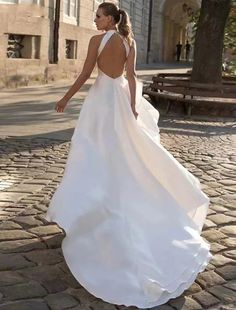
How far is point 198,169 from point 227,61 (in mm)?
17210

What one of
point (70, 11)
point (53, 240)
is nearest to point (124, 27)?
point (53, 240)

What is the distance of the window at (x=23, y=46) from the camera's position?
15977 millimetres

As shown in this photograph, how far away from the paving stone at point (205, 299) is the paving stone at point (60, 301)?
0.75 metres

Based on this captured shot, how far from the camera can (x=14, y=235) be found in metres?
4.28

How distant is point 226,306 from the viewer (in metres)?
3.33

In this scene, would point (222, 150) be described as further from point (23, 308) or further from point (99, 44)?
point (23, 308)

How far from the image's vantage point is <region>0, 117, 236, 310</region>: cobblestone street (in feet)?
10.9

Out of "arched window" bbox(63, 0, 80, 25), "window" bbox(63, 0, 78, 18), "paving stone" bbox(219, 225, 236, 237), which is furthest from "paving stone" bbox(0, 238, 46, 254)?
"window" bbox(63, 0, 78, 18)

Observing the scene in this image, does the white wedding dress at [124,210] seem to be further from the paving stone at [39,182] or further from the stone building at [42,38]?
the stone building at [42,38]

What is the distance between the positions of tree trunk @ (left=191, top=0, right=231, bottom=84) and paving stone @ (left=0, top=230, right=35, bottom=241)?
9.89 metres

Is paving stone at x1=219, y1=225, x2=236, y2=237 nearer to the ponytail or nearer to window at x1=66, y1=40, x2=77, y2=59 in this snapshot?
the ponytail

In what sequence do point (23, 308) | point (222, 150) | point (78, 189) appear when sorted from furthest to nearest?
1. point (222, 150)
2. point (78, 189)
3. point (23, 308)

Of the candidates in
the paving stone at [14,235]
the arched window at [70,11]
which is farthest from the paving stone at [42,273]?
the arched window at [70,11]

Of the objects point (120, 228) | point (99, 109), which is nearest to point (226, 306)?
point (120, 228)
